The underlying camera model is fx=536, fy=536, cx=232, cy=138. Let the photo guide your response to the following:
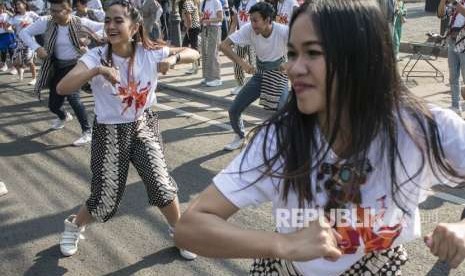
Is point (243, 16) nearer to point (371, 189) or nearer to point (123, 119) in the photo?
point (123, 119)

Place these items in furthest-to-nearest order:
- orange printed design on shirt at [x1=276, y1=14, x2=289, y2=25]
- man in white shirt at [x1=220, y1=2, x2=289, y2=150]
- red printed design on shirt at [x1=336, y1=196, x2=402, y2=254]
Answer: orange printed design on shirt at [x1=276, y1=14, x2=289, y2=25] < man in white shirt at [x1=220, y1=2, x2=289, y2=150] < red printed design on shirt at [x1=336, y1=196, x2=402, y2=254]

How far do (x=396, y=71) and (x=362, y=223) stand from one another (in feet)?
1.40

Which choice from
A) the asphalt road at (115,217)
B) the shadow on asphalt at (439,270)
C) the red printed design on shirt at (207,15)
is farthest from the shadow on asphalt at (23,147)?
the shadow on asphalt at (439,270)

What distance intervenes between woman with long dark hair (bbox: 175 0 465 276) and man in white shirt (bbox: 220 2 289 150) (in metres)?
3.81

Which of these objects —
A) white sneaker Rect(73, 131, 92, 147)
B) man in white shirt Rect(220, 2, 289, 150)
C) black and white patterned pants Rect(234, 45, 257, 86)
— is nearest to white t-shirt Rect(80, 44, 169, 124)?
man in white shirt Rect(220, 2, 289, 150)

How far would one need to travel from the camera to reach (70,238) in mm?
3812

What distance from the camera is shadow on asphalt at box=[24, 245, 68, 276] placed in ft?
11.8

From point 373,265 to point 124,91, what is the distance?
237 centimetres

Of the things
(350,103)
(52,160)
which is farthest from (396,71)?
(52,160)

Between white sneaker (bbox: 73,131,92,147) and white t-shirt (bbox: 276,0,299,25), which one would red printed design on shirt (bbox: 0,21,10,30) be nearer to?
white sneaker (bbox: 73,131,92,147)

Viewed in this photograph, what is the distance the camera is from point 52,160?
6.10 meters

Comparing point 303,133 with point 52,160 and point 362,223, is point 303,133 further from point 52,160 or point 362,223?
point 52,160

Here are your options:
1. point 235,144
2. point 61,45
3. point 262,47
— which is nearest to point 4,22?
point 61,45

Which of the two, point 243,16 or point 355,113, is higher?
point 355,113
